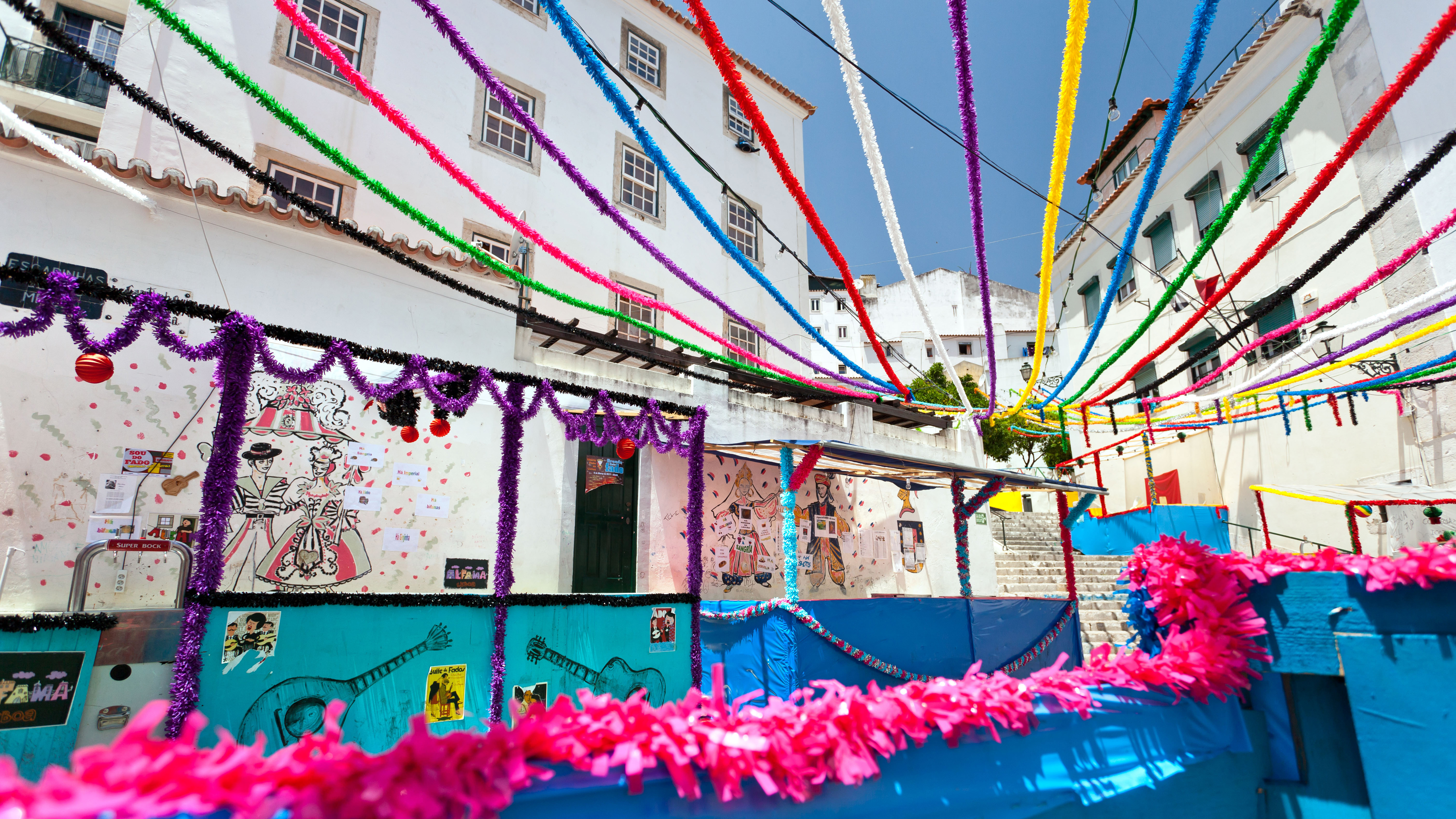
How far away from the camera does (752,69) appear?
56.2ft

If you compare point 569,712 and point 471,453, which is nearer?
point 569,712

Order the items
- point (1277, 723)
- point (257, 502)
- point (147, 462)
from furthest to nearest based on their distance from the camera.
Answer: point (257, 502)
point (147, 462)
point (1277, 723)

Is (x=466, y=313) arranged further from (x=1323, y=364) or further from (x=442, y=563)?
(x=1323, y=364)

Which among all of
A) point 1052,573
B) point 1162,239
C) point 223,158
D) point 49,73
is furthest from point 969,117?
point 49,73

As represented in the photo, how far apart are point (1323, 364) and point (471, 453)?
10.8m

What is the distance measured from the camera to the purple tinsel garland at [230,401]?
4.54 meters

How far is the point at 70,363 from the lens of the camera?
6.72 m

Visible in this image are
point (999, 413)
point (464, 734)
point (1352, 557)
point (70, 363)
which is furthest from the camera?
point (999, 413)

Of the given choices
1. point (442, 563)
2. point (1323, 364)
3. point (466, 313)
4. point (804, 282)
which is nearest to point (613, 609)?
point (442, 563)

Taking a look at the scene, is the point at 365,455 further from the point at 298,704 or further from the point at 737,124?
the point at 737,124

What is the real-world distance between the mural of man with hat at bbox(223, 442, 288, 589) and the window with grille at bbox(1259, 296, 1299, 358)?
17.5 m

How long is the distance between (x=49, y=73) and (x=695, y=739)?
20782 millimetres

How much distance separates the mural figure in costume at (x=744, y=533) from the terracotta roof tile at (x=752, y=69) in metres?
9.83

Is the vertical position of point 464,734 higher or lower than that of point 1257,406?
lower
